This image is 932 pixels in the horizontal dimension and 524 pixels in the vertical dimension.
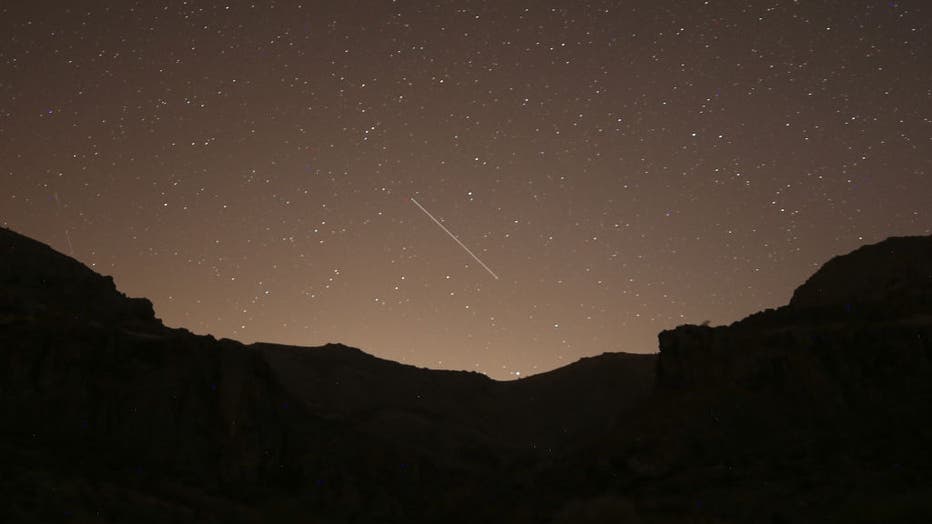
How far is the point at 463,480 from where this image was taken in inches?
2247

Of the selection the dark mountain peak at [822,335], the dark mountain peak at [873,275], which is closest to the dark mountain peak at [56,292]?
the dark mountain peak at [822,335]

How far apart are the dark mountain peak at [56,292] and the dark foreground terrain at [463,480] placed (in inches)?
5.3

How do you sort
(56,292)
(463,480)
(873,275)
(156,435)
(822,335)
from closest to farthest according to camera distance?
(156,435) → (822,335) → (56,292) → (873,275) → (463,480)

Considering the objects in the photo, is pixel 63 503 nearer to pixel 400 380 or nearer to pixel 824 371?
pixel 824 371

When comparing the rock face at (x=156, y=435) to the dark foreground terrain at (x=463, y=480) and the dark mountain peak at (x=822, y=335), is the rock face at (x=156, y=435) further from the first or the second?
the dark mountain peak at (x=822, y=335)

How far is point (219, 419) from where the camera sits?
43062mm

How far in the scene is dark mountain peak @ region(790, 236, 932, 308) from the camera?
4512 centimetres

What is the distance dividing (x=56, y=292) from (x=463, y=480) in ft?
107

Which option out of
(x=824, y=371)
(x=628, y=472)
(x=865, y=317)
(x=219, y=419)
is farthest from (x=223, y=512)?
(x=865, y=317)

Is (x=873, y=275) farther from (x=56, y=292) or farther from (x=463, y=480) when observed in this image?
(x=56, y=292)

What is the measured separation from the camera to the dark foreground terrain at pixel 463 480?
28.8 m

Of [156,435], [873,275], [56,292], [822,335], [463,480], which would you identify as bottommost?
[463,480]

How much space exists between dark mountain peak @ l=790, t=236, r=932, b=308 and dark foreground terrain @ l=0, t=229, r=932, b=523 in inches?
8.9

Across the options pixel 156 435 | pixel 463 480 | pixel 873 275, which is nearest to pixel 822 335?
pixel 873 275
